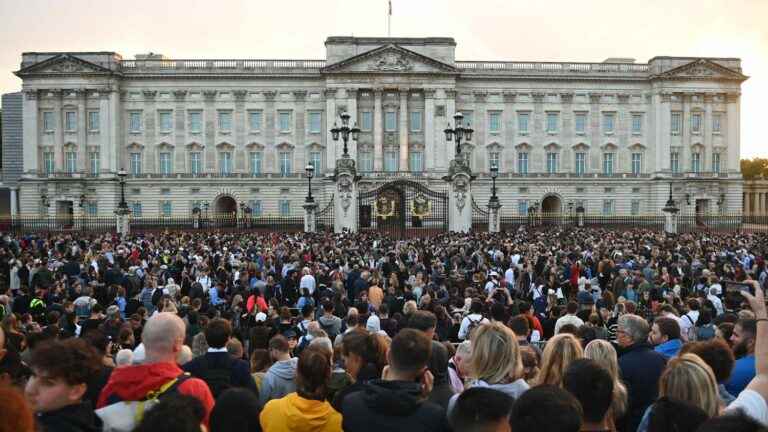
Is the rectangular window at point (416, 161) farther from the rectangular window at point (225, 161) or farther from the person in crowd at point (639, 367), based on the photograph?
the person in crowd at point (639, 367)

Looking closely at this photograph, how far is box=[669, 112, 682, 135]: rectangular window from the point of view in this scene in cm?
6856

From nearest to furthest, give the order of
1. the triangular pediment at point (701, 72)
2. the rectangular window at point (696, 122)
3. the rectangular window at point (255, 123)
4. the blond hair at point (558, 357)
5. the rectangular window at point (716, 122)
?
the blond hair at point (558, 357), the triangular pediment at point (701, 72), the rectangular window at point (255, 123), the rectangular window at point (696, 122), the rectangular window at point (716, 122)

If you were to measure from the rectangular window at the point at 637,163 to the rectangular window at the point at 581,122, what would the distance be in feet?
19.2

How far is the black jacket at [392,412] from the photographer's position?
504 cm

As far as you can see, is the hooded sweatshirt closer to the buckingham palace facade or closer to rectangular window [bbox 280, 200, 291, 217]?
the buckingham palace facade

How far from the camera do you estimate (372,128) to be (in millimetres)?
67000

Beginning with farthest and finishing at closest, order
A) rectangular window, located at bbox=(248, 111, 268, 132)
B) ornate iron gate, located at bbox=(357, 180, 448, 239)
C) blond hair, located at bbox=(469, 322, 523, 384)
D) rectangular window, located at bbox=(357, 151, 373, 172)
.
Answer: rectangular window, located at bbox=(248, 111, 268, 132)
rectangular window, located at bbox=(357, 151, 373, 172)
ornate iron gate, located at bbox=(357, 180, 448, 239)
blond hair, located at bbox=(469, 322, 523, 384)

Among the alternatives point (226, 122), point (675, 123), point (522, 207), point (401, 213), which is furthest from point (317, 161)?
point (675, 123)

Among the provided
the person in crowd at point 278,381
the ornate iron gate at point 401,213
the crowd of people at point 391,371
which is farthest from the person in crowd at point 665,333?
the ornate iron gate at point 401,213

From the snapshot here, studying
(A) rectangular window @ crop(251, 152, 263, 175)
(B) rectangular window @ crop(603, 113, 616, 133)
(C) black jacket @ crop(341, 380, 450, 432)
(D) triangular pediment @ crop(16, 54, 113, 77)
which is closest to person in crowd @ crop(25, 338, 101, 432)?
(C) black jacket @ crop(341, 380, 450, 432)

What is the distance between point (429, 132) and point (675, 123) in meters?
24.8

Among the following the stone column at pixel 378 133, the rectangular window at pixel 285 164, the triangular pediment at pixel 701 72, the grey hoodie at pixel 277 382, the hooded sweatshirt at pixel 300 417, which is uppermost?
the triangular pediment at pixel 701 72

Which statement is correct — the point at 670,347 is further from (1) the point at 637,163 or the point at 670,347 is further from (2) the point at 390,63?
(1) the point at 637,163

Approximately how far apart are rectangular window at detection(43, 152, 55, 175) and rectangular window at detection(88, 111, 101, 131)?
183 inches
